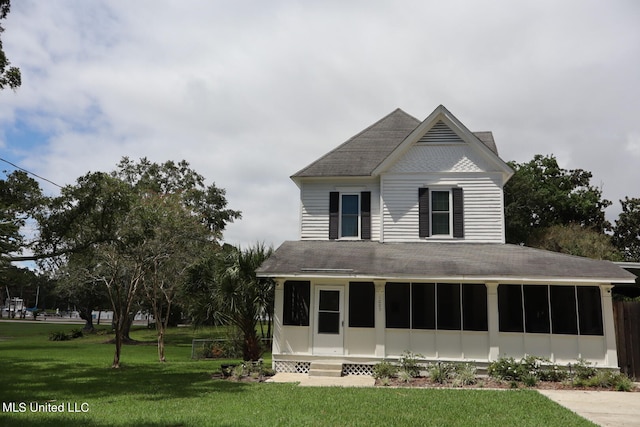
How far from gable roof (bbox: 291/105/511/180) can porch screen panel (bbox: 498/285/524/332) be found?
465 centimetres

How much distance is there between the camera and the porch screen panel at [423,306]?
15.0 metres

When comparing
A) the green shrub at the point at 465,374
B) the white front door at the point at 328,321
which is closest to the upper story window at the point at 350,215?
the white front door at the point at 328,321

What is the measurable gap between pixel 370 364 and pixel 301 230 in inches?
230

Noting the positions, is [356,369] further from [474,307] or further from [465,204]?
[465,204]

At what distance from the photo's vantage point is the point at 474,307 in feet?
48.8

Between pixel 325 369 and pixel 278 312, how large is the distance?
232 centimetres

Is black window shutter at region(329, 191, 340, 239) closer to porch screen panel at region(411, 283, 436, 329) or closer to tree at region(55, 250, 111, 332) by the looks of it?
porch screen panel at region(411, 283, 436, 329)

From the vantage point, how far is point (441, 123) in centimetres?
1786

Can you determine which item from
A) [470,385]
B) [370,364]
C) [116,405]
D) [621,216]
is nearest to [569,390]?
[470,385]

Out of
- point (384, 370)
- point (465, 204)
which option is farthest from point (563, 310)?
point (384, 370)

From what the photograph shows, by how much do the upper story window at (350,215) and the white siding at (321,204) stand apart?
163 mm

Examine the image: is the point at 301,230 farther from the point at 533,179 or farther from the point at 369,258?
the point at 533,179

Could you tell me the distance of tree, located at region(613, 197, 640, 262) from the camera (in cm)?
4550

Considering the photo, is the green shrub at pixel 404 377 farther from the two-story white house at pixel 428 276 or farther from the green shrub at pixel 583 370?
the green shrub at pixel 583 370
